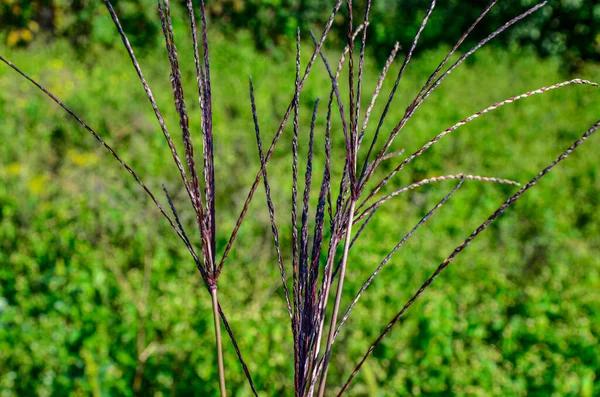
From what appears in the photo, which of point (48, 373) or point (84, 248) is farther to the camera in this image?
point (84, 248)

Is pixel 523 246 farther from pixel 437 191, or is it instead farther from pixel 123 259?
pixel 123 259

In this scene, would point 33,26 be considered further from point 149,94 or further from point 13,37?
point 149,94

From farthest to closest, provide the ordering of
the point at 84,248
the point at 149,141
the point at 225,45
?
1. the point at 225,45
2. the point at 149,141
3. the point at 84,248

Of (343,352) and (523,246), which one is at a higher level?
(523,246)

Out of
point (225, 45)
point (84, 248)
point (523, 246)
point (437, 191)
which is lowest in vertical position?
point (84, 248)

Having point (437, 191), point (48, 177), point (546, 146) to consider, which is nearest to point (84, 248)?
point (48, 177)

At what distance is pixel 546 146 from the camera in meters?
5.81

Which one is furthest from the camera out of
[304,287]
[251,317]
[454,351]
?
[251,317]

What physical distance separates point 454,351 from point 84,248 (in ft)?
7.34

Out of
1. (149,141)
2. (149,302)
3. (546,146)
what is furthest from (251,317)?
(546,146)

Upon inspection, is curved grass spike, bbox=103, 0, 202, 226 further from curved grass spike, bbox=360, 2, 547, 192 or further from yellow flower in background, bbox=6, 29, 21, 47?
yellow flower in background, bbox=6, 29, 21, 47

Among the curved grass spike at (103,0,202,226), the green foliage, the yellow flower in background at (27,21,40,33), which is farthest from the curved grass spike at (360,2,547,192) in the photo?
the yellow flower in background at (27,21,40,33)

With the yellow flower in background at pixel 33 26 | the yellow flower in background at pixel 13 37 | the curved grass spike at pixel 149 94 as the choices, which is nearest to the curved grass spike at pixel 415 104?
the curved grass spike at pixel 149 94

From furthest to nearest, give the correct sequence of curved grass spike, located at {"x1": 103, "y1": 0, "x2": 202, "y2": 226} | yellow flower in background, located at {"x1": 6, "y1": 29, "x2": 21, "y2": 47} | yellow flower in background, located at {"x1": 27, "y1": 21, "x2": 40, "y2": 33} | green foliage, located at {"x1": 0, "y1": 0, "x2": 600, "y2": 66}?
green foliage, located at {"x1": 0, "y1": 0, "x2": 600, "y2": 66}
yellow flower in background, located at {"x1": 27, "y1": 21, "x2": 40, "y2": 33}
yellow flower in background, located at {"x1": 6, "y1": 29, "x2": 21, "y2": 47}
curved grass spike, located at {"x1": 103, "y1": 0, "x2": 202, "y2": 226}
